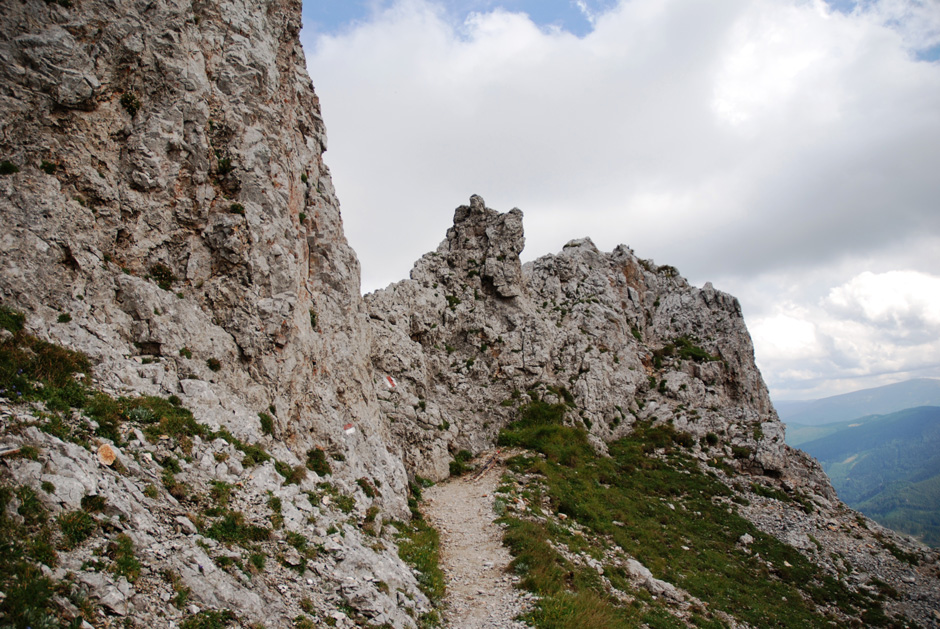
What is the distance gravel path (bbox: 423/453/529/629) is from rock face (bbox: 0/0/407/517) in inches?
126

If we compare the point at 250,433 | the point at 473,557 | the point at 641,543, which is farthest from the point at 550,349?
the point at 250,433

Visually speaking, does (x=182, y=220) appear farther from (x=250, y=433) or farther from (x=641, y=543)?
(x=641, y=543)

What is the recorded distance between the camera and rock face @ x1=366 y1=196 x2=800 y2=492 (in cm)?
3694

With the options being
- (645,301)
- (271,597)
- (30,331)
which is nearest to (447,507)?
(271,597)

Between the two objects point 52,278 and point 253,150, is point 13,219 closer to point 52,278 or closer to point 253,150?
point 52,278

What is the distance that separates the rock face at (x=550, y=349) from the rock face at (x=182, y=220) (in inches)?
480

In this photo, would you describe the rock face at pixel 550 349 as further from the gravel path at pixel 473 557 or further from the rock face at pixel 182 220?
the rock face at pixel 182 220

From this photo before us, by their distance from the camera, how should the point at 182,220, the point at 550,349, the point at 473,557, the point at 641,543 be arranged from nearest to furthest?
the point at 182,220 → the point at 473,557 → the point at 641,543 → the point at 550,349

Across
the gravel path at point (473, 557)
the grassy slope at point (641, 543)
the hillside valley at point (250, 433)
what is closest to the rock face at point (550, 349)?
the hillside valley at point (250, 433)

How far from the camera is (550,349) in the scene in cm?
4572

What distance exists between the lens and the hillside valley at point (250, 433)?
9.91m

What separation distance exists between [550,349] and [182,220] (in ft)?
112

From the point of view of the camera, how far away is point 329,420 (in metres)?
21.3

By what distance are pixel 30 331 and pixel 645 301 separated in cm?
6053
